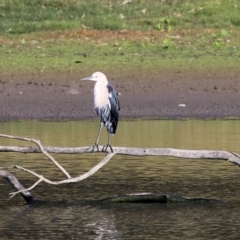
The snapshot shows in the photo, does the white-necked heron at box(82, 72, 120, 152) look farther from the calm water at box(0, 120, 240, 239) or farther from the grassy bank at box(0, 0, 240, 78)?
the grassy bank at box(0, 0, 240, 78)

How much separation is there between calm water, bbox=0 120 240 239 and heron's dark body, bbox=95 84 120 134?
0.77 m

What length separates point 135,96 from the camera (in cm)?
1828

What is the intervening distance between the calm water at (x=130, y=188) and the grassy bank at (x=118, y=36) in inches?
123

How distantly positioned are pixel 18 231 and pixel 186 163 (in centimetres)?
414

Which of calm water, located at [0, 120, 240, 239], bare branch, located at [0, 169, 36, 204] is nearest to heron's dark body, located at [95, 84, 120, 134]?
calm water, located at [0, 120, 240, 239]

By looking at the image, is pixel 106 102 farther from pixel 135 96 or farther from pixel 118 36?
pixel 118 36

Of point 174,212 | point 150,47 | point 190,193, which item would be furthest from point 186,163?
point 150,47

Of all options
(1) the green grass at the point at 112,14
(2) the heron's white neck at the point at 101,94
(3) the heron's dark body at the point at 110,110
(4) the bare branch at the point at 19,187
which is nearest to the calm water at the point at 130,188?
(4) the bare branch at the point at 19,187

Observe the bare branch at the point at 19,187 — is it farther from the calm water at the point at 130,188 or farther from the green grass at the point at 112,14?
the green grass at the point at 112,14

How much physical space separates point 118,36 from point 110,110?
10.8 m

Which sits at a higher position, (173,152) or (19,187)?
(173,152)

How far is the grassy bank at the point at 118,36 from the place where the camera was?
19.7 meters

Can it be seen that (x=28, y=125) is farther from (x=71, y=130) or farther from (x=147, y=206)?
(x=147, y=206)

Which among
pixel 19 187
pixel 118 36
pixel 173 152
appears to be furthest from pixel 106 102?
pixel 118 36
